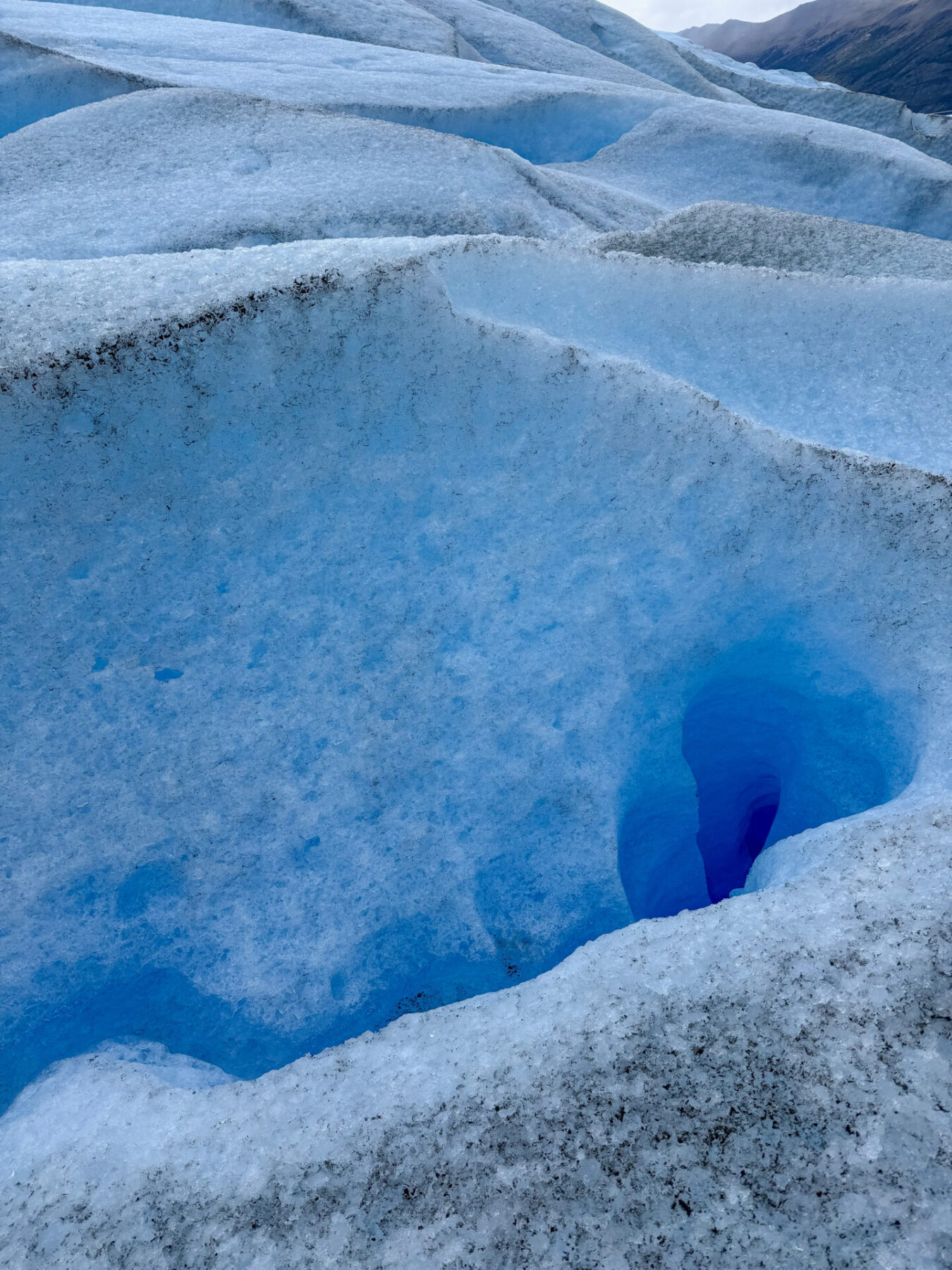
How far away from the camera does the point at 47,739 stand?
2.63 meters

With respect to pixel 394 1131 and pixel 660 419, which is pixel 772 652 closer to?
pixel 660 419

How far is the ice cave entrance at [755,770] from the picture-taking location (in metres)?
3.12

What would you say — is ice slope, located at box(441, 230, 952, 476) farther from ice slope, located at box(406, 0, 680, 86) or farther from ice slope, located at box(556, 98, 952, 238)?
ice slope, located at box(406, 0, 680, 86)

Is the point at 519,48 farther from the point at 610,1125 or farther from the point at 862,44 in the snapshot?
the point at 862,44

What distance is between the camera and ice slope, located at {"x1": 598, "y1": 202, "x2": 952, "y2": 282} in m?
5.04

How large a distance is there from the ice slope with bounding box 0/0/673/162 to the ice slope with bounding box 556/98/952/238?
0.58 m

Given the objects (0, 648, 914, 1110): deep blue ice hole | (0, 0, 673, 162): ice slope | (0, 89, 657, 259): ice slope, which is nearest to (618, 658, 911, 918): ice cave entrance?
(0, 648, 914, 1110): deep blue ice hole

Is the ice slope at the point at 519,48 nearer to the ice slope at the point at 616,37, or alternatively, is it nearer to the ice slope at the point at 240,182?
the ice slope at the point at 616,37

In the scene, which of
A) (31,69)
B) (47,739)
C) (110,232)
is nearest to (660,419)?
(47,739)

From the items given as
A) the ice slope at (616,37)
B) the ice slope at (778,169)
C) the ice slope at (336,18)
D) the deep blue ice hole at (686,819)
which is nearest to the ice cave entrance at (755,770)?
the deep blue ice hole at (686,819)

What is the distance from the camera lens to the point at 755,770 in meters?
4.02

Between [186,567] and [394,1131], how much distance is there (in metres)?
2.09

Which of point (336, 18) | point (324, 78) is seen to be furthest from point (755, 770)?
point (336, 18)

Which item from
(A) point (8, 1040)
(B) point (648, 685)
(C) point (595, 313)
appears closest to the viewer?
(A) point (8, 1040)
